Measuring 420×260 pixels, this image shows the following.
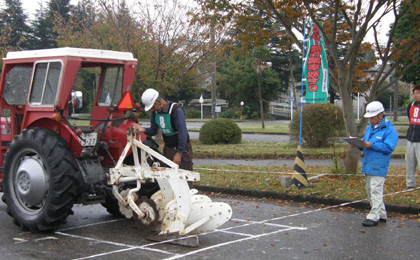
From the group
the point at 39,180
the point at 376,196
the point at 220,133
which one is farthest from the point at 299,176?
the point at 220,133

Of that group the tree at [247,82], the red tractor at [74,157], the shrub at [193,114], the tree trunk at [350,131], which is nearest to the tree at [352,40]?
the tree trunk at [350,131]

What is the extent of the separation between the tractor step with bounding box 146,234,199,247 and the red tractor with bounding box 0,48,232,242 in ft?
0.22

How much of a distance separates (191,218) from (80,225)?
6.74ft

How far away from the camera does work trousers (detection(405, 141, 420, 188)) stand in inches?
396

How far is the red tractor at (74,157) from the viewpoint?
667 centimetres

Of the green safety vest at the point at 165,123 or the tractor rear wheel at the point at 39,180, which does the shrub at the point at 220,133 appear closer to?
the green safety vest at the point at 165,123

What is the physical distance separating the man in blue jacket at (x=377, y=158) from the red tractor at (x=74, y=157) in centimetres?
242

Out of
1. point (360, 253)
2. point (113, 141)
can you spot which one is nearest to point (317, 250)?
point (360, 253)

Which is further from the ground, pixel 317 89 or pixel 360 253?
pixel 317 89

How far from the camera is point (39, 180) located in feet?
23.2

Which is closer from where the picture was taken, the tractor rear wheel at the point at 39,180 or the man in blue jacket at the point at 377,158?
the tractor rear wheel at the point at 39,180

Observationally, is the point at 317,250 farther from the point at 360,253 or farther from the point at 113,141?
the point at 113,141

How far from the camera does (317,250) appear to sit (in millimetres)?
6234

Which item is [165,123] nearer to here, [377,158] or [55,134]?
[55,134]
